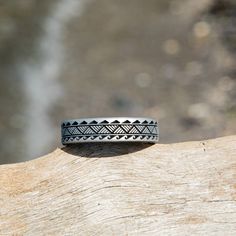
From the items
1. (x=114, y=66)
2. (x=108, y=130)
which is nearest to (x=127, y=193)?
(x=108, y=130)

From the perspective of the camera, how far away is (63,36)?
32.9ft

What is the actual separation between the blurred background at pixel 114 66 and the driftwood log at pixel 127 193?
4.90 metres

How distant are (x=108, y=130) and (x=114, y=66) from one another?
22.4 ft

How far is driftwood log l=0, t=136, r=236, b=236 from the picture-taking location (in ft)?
7.50

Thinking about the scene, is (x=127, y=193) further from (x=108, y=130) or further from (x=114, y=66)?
(x=114, y=66)

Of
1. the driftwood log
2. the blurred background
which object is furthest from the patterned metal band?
the blurred background

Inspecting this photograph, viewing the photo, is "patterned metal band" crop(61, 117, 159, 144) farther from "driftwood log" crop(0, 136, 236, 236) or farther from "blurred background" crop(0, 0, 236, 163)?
"blurred background" crop(0, 0, 236, 163)

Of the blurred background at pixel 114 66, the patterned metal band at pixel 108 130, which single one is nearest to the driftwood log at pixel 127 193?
the patterned metal band at pixel 108 130

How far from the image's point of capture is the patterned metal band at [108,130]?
7.44 feet

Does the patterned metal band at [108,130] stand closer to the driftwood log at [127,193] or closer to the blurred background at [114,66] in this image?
the driftwood log at [127,193]

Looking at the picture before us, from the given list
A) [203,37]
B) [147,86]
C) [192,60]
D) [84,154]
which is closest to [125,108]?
[147,86]

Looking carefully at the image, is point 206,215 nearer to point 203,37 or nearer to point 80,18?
point 203,37

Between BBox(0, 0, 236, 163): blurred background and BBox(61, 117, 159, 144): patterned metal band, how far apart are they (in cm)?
501

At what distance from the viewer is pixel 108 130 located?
2270 mm
